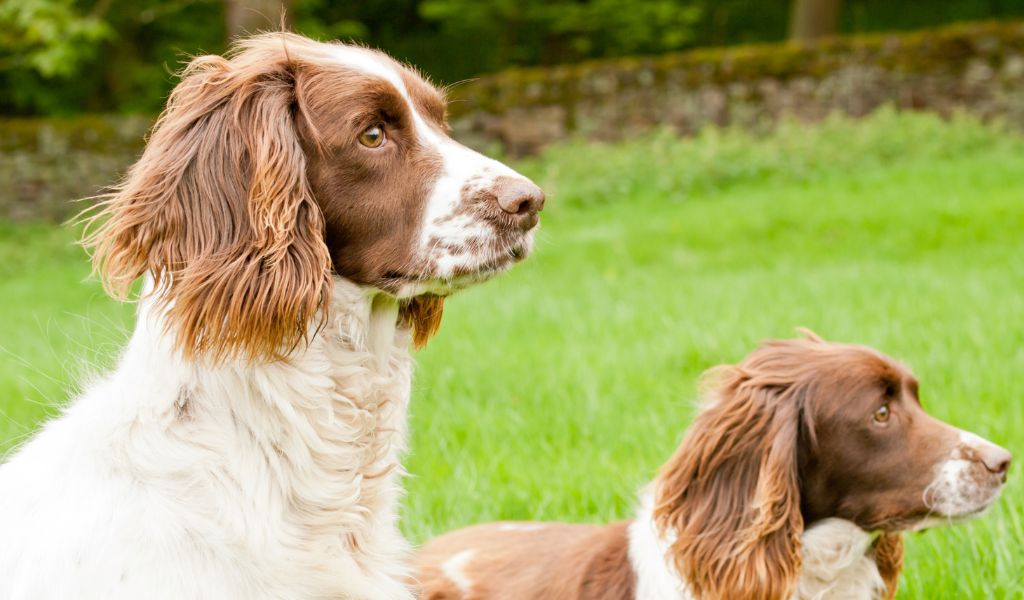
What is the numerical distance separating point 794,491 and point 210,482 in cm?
183

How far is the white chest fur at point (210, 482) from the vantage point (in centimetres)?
232

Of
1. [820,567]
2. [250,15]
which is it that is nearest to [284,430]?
[820,567]

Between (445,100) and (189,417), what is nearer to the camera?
(189,417)

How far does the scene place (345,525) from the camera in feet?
8.51

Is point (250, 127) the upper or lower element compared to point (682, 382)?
upper

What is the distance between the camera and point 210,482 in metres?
2.42

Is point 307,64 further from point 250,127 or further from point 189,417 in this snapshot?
point 189,417

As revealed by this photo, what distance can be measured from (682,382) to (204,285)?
3835 millimetres

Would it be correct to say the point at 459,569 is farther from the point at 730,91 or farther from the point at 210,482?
the point at 730,91

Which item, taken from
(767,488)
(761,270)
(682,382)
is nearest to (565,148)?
(761,270)

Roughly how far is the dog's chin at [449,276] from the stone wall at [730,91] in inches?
595

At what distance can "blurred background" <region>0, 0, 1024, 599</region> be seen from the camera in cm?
475

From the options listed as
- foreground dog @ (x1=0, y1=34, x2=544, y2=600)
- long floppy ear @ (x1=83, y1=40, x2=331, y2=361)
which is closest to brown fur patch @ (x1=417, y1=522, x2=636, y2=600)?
foreground dog @ (x1=0, y1=34, x2=544, y2=600)

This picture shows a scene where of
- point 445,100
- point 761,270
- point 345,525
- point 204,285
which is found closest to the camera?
point 204,285
